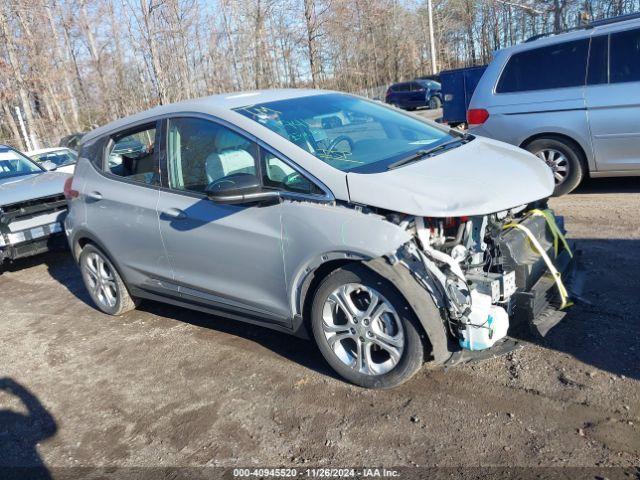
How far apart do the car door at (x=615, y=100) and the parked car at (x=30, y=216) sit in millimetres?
6546

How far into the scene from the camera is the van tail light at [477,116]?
736cm

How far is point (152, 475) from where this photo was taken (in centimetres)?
300

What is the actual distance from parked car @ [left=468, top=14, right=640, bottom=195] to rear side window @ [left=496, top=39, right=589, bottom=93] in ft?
0.04

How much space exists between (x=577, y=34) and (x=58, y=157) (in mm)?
10967

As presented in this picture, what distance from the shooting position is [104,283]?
531 cm

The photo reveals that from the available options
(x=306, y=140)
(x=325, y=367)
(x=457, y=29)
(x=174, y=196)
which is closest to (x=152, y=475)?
(x=325, y=367)

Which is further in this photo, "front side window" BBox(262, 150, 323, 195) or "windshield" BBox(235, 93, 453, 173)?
"windshield" BBox(235, 93, 453, 173)

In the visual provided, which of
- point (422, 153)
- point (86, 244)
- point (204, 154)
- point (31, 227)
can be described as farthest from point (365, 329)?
point (31, 227)

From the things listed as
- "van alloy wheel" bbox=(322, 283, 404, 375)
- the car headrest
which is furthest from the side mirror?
"van alloy wheel" bbox=(322, 283, 404, 375)

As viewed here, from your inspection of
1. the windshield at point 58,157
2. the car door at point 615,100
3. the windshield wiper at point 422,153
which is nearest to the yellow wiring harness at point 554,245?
the windshield wiper at point 422,153

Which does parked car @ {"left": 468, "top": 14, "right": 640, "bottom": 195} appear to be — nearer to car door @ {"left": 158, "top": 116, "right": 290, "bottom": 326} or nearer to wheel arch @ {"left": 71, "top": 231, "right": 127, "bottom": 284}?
car door @ {"left": 158, "top": 116, "right": 290, "bottom": 326}

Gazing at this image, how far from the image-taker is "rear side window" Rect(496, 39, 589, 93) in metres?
6.71

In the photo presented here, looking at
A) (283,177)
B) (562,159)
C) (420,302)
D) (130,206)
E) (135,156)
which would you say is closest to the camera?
(420,302)

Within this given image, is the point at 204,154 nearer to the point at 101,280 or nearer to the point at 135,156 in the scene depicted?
the point at 135,156
